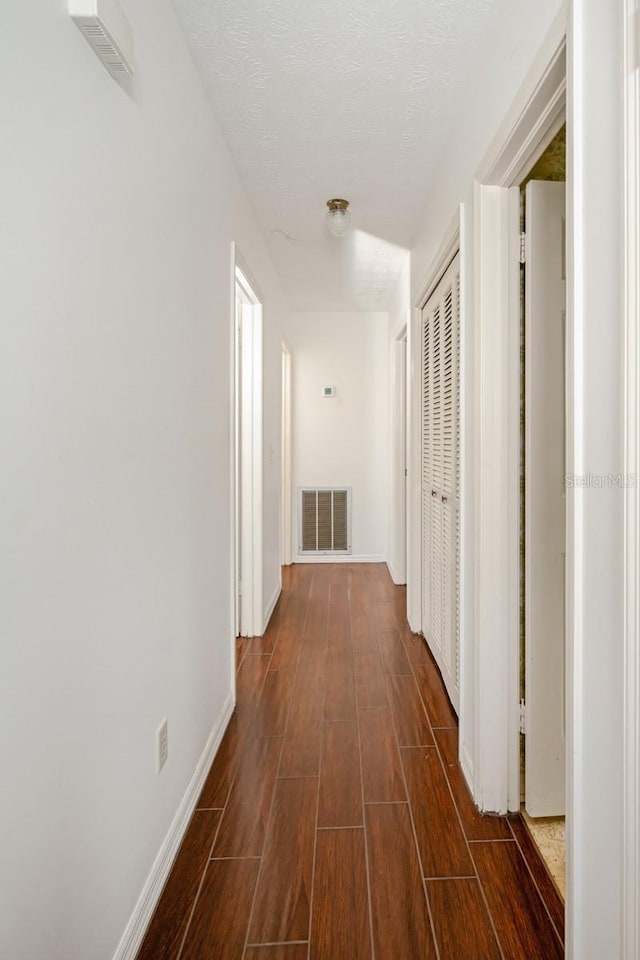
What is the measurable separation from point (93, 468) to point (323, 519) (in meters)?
4.27

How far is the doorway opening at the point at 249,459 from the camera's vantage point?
122 inches

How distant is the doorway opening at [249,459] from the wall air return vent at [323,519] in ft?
6.88

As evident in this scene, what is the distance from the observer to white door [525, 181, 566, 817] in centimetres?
158

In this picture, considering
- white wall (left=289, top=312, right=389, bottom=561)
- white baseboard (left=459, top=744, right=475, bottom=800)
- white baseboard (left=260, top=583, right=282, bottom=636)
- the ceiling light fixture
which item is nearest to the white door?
white baseboard (left=459, top=744, right=475, bottom=800)

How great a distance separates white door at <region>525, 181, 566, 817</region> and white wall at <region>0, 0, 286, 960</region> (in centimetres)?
Result: 110

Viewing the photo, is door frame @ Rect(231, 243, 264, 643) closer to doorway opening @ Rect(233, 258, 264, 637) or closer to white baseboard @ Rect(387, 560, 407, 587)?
doorway opening @ Rect(233, 258, 264, 637)

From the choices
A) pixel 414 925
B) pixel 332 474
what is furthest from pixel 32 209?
pixel 332 474

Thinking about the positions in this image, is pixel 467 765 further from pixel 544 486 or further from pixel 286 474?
pixel 286 474

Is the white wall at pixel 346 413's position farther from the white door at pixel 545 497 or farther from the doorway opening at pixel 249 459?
the white door at pixel 545 497

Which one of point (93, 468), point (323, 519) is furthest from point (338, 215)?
point (323, 519)

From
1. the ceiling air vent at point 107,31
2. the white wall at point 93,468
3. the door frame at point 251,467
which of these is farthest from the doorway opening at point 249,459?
the ceiling air vent at point 107,31

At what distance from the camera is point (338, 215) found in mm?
2762

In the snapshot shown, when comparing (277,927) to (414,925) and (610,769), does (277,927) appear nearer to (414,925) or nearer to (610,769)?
(414,925)

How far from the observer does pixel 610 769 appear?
933 mm
